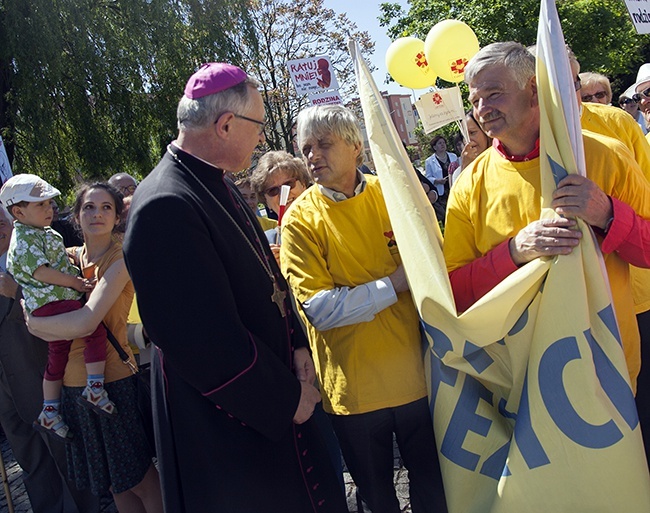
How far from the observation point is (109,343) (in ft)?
9.82

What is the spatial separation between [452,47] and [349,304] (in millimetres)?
4040

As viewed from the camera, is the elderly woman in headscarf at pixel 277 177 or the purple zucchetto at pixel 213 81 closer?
the purple zucchetto at pixel 213 81

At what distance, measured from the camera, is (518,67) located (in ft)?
6.47

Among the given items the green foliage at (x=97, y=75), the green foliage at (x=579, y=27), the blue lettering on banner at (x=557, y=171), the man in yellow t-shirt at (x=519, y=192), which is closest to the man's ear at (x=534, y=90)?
the man in yellow t-shirt at (x=519, y=192)

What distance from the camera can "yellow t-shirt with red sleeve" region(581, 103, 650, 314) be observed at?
7.36ft

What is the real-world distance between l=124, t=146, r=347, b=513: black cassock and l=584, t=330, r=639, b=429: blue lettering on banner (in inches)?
37.5

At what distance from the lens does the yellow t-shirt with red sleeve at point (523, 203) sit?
1977 mm

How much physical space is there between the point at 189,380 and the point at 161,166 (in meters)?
0.72

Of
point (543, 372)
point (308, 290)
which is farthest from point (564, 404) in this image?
point (308, 290)

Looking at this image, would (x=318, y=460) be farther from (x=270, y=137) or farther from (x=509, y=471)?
(x=270, y=137)

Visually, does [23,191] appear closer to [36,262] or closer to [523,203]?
[36,262]

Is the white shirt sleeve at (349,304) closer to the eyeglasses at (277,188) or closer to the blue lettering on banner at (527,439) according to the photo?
the blue lettering on banner at (527,439)

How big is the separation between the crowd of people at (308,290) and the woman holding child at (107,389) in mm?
15

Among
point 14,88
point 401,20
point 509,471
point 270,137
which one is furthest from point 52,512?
point 401,20
